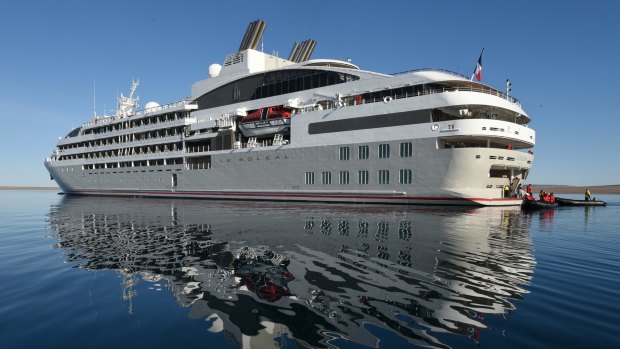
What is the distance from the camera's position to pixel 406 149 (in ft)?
95.0

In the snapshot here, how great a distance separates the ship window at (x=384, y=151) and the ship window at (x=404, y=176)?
1858 mm

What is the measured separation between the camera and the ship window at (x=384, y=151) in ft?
97.9

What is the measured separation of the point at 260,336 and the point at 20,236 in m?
14.7

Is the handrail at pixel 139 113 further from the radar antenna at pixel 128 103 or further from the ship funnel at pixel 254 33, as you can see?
the ship funnel at pixel 254 33

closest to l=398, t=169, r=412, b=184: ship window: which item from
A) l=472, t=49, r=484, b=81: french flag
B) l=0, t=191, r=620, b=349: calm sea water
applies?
l=472, t=49, r=484, b=81: french flag

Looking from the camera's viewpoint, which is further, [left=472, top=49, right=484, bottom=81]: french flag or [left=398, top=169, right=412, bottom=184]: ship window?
[left=472, top=49, right=484, bottom=81]: french flag

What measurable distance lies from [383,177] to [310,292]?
24.6 meters

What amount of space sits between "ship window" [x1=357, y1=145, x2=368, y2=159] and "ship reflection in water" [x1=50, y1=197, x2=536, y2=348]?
662 inches

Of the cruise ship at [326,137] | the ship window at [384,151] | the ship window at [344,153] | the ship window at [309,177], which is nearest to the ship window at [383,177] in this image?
the cruise ship at [326,137]

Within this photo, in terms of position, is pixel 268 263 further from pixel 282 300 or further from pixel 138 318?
pixel 138 318

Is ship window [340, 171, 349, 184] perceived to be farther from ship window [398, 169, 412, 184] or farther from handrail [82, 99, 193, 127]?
handrail [82, 99, 193, 127]

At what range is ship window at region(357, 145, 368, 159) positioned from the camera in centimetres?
3098

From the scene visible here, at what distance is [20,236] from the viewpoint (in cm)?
1426

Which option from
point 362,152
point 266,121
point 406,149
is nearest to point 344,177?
point 362,152
